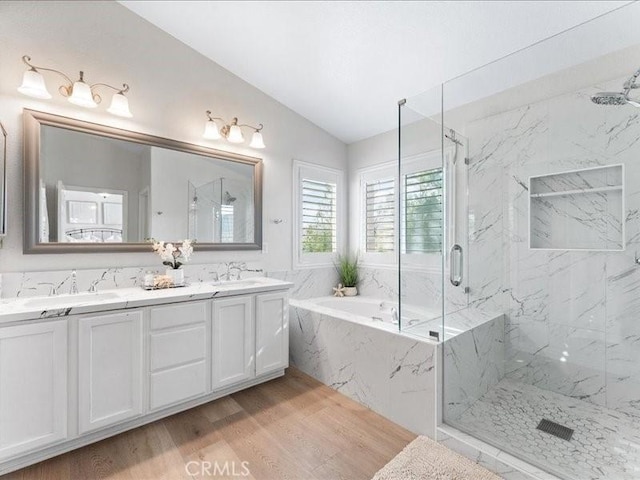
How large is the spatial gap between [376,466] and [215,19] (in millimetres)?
3276

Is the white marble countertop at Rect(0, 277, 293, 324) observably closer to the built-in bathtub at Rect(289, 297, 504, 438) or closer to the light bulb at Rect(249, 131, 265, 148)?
the built-in bathtub at Rect(289, 297, 504, 438)

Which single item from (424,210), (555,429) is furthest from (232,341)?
(555,429)

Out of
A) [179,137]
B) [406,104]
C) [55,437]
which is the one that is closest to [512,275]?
[406,104]

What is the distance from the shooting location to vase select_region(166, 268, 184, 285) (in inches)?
97.0

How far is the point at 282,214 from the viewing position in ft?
11.1

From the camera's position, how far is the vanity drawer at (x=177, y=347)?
2.02 meters

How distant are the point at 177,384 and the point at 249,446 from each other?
2.15 ft

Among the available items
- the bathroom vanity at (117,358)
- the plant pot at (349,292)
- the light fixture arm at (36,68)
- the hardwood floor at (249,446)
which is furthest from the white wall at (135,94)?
the hardwood floor at (249,446)

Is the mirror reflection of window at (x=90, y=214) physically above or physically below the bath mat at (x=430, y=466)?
above

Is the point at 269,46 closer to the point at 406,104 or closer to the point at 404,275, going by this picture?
the point at 406,104

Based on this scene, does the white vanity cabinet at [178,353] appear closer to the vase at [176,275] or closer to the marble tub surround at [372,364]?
the vase at [176,275]

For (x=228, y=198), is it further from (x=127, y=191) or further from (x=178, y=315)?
(x=178, y=315)

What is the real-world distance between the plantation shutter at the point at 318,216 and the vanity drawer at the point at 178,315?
60.8 inches

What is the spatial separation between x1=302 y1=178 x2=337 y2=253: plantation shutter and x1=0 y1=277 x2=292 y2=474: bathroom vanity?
1150 millimetres
